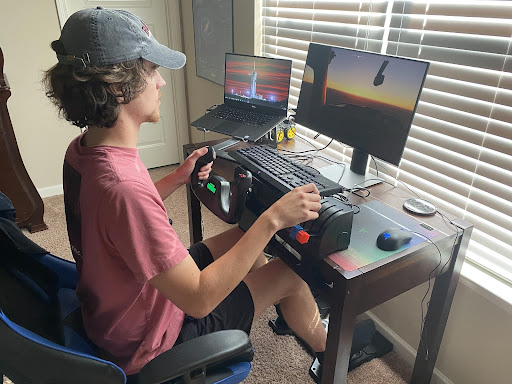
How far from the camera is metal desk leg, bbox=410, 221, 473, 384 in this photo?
120 cm

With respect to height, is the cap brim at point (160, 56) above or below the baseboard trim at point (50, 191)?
above

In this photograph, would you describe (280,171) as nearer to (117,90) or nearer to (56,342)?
(117,90)

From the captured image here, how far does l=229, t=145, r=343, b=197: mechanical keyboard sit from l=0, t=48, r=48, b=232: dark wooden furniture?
1.51m

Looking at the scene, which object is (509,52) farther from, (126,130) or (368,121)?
(126,130)

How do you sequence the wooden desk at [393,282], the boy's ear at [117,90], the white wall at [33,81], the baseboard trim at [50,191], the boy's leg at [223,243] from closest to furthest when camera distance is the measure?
the boy's ear at [117,90], the wooden desk at [393,282], the boy's leg at [223,243], the white wall at [33,81], the baseboard trim at [50,191]

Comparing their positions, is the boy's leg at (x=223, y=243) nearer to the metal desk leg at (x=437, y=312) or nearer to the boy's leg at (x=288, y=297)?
the boy's leg at (x=288, y=297)

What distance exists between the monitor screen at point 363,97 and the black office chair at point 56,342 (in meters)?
0.79

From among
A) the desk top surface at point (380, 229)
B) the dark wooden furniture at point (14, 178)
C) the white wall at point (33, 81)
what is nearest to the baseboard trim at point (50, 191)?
the white wall at point (33, 81)

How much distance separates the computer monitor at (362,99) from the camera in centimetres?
121

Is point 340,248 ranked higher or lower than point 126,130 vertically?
lower

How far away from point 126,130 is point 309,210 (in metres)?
0.49

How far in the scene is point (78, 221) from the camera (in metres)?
0.94

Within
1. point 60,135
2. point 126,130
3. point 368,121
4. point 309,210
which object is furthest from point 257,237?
point 60,135

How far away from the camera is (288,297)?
1279 millimetres
